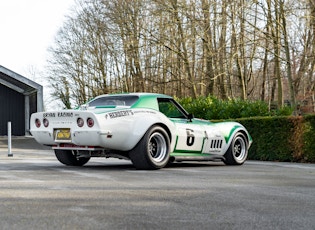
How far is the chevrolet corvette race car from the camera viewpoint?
9.55m

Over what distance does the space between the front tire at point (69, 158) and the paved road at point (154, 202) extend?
112 inches

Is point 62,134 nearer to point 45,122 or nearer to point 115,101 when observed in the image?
point 45,122

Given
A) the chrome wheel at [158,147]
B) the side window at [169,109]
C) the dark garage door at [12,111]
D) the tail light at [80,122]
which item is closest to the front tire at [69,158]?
the tail light at [80,122]

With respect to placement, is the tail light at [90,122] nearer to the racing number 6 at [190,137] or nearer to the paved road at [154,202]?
the paved road at [154,202]

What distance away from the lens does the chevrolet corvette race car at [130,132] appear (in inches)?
376

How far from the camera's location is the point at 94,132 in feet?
30.8

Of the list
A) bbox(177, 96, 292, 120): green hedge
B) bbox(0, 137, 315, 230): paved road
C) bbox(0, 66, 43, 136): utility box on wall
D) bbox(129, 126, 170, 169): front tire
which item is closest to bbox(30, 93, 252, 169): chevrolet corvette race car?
bbox(129, 126, 170, 169): front tire

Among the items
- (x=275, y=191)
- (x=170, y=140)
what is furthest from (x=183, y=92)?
(x=275, y=191)

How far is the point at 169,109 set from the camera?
10859mm

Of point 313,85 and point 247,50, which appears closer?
point 313,85

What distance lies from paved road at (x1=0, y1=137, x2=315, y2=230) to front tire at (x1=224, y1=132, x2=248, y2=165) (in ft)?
12.1

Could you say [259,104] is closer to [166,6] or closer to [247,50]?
[166,6]

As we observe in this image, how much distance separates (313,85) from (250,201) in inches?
916

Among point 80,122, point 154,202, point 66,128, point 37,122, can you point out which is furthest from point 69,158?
point 154,202
